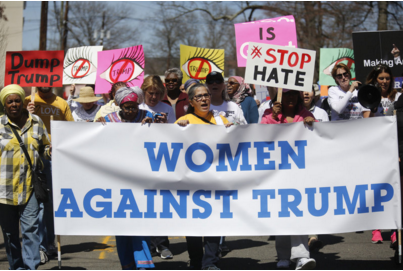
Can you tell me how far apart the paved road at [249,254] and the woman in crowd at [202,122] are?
0.57 m

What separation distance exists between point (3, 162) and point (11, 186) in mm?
243

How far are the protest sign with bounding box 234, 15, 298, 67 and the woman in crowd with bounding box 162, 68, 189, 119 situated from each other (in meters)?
1.00

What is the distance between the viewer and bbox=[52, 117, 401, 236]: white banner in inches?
197

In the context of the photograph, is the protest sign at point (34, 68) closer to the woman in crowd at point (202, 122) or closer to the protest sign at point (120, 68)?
the protest sign at point (120, 68)

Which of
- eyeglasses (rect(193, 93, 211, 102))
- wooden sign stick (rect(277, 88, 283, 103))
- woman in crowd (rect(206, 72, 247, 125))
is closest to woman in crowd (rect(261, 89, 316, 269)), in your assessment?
wooden sign stick (rect(277, 88, 283, 103))

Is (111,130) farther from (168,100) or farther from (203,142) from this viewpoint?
(168,100)

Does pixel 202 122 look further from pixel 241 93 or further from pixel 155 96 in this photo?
pixel 241 93

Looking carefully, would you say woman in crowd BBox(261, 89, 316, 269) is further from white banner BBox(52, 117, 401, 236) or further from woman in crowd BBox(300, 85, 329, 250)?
woman in crowd BBox(300, 85, 329, 250)

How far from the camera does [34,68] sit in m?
7.07

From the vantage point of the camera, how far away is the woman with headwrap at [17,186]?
516 cm

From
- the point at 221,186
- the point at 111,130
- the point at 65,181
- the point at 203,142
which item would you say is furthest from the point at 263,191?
the point at 65,181

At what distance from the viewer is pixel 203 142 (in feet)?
16.8

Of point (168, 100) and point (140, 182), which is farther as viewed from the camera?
point (168, 100)

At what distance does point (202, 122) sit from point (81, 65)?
4290 millimetres
